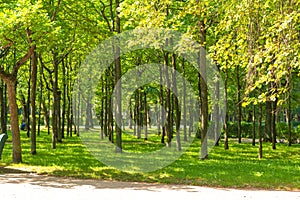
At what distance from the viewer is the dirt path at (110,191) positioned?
31.6ft

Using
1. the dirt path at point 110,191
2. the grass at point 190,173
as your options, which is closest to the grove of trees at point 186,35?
the grass at point 190,173

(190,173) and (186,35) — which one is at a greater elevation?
(186,35)

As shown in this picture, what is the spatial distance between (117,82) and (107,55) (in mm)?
5481

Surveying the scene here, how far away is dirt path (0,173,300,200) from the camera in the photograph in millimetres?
9641

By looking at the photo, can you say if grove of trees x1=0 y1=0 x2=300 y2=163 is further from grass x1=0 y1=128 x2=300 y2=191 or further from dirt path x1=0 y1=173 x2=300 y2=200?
dirt path x1=0 y1=173 x2=300 y2=200

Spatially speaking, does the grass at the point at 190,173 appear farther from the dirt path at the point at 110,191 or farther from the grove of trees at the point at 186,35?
the grove of trees at the point at 186,35

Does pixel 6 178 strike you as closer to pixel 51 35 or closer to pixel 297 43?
pixel 51 35

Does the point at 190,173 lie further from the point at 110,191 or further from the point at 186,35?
the point at 186,35

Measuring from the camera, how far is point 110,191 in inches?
408

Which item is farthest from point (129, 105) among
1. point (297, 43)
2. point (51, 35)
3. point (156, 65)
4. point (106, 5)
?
point (297, 43)

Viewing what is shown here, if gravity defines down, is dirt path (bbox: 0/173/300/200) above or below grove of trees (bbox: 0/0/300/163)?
below

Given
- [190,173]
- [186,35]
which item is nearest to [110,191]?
[190,173]

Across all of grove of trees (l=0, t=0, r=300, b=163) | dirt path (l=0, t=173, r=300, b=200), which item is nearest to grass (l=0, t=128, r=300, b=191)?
dirt path (l=0, t=173, r=300, b=200)

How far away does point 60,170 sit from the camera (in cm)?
1387
